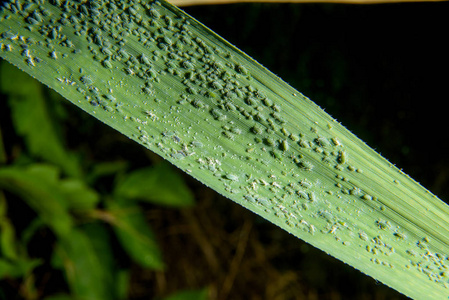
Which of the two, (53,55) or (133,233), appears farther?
(133,233)

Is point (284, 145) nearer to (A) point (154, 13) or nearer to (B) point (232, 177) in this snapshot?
(B) point (232, 177)

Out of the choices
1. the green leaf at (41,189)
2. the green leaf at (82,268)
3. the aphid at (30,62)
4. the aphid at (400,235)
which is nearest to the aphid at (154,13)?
the aphid at (30,62)

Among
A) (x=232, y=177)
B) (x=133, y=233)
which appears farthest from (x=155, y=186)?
(x=232, y=177)

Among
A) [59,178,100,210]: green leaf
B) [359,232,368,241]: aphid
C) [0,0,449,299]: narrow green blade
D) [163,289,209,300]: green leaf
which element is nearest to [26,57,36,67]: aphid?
[0,0,449,299]: narrow green blade

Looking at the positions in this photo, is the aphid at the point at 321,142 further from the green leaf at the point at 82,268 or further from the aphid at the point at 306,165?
the green leaf at the point at 82,268

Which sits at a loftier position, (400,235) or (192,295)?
(400,235)

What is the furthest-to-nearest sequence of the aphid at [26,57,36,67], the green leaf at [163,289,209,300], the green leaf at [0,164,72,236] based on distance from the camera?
the green leaf at [163,289,209,300] < the green leaf at [0,164,72,236] < the aphid at [26,57,36,67]

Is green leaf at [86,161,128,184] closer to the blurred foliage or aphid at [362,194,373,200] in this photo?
the blurred foliage
